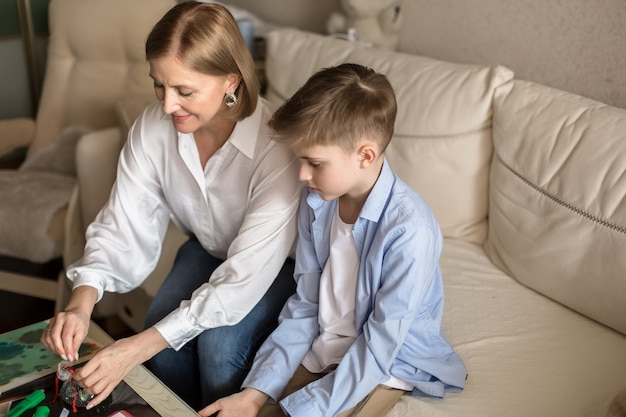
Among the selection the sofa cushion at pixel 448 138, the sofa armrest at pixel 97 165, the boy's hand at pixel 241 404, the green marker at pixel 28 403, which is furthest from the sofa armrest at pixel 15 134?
the boy's hand at pixel 241 404

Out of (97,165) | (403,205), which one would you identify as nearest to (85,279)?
(403,205)

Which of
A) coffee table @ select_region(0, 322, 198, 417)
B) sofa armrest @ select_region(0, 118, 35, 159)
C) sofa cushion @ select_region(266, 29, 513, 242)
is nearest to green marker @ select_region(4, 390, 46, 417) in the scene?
coffee table @ select_region(0, 322, 198, 417)

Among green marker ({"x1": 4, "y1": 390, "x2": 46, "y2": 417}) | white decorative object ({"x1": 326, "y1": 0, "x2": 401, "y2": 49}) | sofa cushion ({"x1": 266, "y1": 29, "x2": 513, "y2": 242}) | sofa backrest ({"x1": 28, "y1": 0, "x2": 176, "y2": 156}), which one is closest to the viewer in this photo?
green marker ({"x1": 4, "y1": 390, "x2": 46, "y2": 417})

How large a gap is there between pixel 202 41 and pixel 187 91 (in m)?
0.10

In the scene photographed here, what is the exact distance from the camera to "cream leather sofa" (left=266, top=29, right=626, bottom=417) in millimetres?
1302

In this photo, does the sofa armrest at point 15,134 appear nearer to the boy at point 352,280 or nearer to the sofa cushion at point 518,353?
the boy at point 352,280

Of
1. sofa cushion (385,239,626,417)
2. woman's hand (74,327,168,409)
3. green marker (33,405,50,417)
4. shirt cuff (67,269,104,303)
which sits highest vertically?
shirt cuff (67,269,104,303)

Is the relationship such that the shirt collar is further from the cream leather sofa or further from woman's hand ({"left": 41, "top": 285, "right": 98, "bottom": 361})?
woman's hand ({"left": 41, "top": 285, "right": 98, "bottom": 361})

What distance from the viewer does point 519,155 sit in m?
1.58

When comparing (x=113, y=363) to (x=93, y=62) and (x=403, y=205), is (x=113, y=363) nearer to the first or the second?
(x=403, y=205)

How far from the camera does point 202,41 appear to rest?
1234 millimetres

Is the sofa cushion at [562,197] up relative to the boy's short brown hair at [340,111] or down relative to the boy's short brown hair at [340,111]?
down

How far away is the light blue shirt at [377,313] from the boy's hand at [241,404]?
0.02 m

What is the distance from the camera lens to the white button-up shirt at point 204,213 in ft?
4.27
